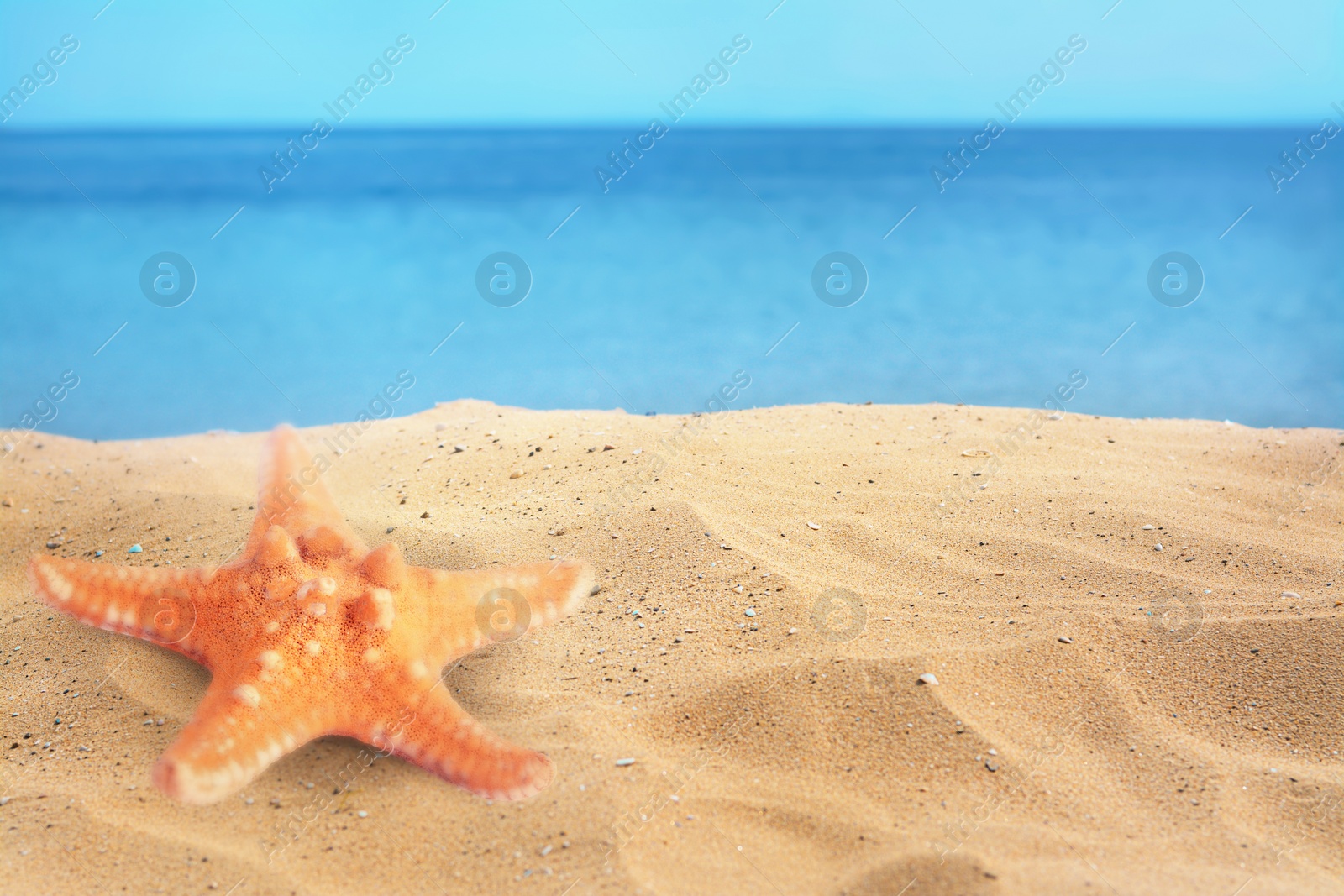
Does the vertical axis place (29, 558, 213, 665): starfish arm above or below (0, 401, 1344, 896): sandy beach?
below

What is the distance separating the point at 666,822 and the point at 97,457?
5650 mm

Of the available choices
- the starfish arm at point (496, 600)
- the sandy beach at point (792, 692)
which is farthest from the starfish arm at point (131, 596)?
the starfish arm at point (496, 600)


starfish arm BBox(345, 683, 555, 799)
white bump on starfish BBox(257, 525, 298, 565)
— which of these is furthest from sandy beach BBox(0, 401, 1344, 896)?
white bump on starfish BBox(257, 525, 298, 565)

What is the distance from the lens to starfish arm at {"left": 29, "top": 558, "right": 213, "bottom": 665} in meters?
2.95

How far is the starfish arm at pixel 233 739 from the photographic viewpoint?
238cm

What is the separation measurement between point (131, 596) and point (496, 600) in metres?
1.32

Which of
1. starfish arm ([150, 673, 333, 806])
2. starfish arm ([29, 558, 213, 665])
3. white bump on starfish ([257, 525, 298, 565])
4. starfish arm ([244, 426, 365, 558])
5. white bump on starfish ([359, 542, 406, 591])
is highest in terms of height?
white bump on starfish ([359, 542, 406, 591])

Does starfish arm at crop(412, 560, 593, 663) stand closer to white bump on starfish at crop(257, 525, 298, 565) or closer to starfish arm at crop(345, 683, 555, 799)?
starfish arm at crop(345, 683, 555, 799)

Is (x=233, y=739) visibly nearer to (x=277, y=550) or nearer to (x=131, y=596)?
(x=277, y=550)

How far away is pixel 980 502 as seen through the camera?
14.0 ft

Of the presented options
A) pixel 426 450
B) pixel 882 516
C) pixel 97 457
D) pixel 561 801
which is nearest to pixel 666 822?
pixel 561 801

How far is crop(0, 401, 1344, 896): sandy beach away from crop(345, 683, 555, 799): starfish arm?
0.06 m

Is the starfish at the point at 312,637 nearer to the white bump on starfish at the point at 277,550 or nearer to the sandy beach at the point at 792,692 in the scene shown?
the white bump on starfish at the point at 277,550

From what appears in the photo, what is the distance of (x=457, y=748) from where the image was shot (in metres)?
2.55
